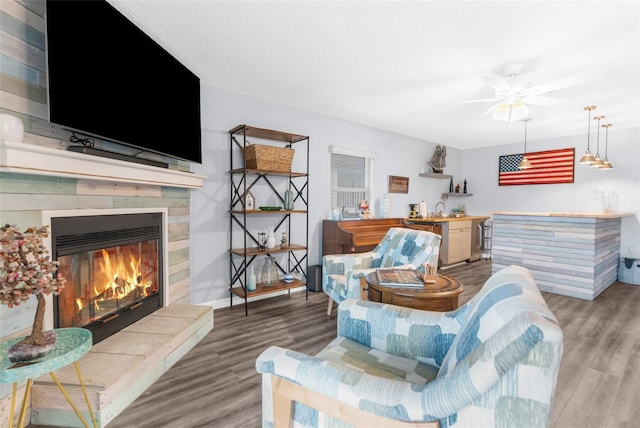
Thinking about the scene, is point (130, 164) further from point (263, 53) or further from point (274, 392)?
point (274, 392)

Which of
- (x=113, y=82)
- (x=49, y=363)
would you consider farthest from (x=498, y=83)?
(x=49, y=363)

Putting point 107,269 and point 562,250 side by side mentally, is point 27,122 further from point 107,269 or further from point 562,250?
point 562,250

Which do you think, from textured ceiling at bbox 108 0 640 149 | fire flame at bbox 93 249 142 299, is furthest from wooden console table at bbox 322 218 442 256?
fire flame at bbox 93 249 142 299

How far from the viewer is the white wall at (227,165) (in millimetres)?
3232

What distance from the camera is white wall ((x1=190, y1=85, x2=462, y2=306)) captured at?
127 inches

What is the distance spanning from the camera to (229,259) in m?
3.44

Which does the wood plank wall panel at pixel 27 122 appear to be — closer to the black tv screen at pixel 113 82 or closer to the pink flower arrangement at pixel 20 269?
the black tv screen at pixel 113 82

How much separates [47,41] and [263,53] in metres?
1.44

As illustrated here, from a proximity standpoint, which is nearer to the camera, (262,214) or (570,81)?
(570,81)

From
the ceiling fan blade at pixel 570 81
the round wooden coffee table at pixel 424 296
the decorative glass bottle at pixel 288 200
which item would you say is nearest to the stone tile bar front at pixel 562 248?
the ceiling fan blade at pixel 570 81

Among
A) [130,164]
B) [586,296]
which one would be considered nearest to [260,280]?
[130,164]

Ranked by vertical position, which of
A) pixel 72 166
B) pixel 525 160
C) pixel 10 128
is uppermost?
pixel 525 160

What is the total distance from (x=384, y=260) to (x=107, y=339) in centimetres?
243

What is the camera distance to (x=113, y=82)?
77.9 inches
